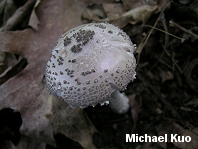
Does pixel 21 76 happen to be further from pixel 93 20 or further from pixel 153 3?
pixel 153 3

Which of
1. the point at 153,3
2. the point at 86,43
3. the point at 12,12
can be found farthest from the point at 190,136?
the point at 12,12

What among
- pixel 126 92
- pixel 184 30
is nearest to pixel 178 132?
pixel 126 92

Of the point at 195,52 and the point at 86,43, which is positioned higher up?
the point at 86,43

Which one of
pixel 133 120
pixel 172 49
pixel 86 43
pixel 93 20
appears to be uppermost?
pixel 86 43

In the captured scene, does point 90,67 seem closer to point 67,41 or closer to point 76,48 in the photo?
point 76,48

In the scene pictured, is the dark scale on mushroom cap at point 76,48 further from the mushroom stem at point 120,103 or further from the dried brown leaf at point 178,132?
the dried brown leaf at point 178,132

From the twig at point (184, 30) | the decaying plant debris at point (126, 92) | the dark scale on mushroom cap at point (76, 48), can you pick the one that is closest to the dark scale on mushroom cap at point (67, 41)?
the dark scale on mushroom cap at point (76, 48)
